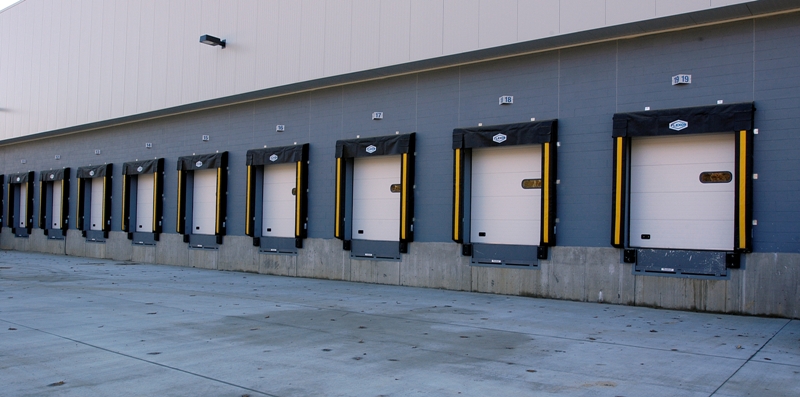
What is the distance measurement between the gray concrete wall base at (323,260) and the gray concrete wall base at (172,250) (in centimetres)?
661

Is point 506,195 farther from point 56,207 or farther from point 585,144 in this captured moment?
point 56,207

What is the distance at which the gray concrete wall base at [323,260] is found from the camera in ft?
61.9

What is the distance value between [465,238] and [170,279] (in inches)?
336

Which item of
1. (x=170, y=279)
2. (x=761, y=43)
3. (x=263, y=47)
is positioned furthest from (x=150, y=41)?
(x=761, y=43)

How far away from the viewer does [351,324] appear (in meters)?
10.6

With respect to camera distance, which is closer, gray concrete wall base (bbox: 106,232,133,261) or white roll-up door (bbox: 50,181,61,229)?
gray concrete wall base (bbox: 106,232,133,261)

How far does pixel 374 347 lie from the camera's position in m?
8.67

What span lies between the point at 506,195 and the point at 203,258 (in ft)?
40.8

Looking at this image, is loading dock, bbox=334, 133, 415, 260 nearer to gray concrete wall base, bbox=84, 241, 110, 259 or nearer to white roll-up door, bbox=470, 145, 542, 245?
white roll-up door, bbox=470, 145, 542, 245

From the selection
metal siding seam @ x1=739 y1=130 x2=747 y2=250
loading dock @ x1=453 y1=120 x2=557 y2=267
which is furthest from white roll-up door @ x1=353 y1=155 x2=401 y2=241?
metal siding seam @ x1=739 y1=130 x2=747 y2=250

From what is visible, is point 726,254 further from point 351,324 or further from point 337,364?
point 337,364

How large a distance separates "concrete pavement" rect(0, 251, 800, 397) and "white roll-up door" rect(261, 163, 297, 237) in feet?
20.5

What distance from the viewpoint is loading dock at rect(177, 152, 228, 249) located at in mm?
22719

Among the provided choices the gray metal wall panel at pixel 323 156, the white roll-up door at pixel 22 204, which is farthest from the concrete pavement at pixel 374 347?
the white roll-up door at pixel 22 204
